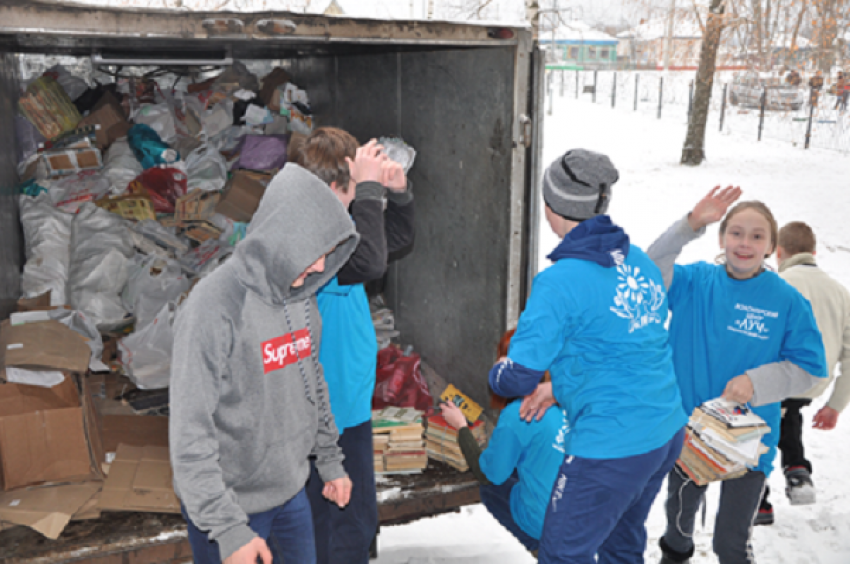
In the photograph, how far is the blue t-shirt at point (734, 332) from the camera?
9.55 ft

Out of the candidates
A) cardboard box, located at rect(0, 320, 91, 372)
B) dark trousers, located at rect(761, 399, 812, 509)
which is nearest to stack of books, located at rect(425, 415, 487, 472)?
dark trousers, located at rect(761, 399, 812, 509)

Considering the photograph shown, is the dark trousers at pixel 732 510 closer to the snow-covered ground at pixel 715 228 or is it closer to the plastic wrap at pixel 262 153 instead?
the snow-covered ground at pixel 715 228

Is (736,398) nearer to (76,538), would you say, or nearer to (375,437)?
(375,437)

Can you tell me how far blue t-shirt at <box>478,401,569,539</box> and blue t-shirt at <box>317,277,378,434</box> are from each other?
2.01 feet

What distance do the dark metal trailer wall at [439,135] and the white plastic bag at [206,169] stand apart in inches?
43.8

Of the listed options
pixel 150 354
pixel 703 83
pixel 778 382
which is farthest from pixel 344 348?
pixel 703 83

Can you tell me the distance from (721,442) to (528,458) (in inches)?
28.8

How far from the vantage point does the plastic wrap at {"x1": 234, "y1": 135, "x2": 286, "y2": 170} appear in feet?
20.1

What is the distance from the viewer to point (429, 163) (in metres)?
4.16

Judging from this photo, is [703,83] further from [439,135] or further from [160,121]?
[439,135]

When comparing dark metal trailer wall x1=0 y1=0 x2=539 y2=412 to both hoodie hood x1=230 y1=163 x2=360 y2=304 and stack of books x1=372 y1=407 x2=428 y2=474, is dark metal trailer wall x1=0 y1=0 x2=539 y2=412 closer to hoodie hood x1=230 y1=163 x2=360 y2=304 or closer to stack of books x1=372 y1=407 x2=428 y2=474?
stack of books x1=372 y1=407 x2=428 y2=474

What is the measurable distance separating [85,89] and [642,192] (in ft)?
34.3

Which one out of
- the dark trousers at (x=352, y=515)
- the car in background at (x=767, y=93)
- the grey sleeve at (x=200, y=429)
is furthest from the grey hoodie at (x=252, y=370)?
the car in background at (x=767, y=93)

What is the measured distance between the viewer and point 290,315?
6.65 feet
